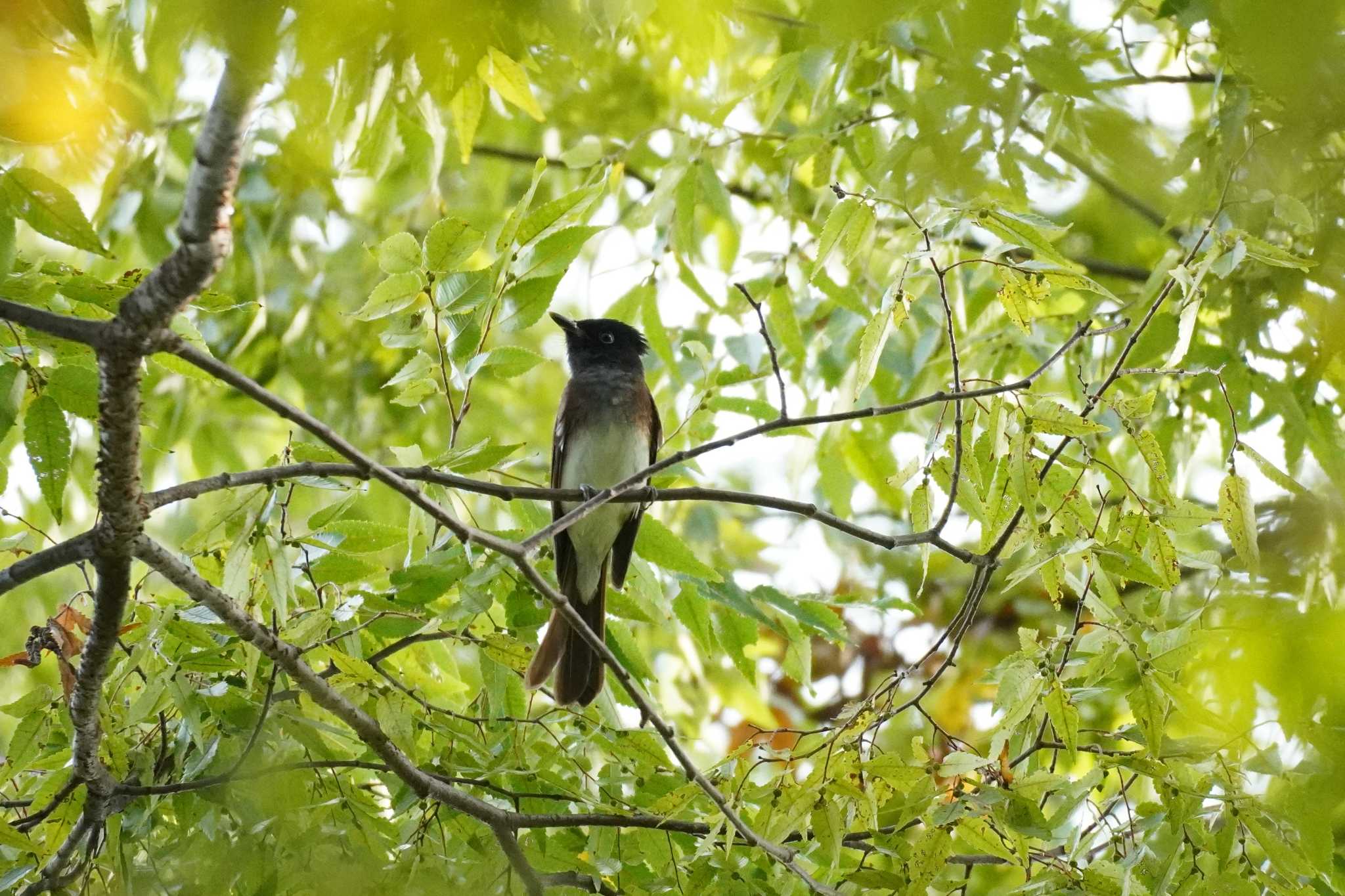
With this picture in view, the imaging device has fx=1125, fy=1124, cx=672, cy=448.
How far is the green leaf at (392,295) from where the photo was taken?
2.26 meters

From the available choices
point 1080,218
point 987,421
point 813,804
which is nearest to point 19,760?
point 813,804

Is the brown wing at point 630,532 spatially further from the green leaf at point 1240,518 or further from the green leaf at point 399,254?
the green leaf at point 1240,518

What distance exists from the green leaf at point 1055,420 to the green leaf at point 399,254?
1222 millimetres

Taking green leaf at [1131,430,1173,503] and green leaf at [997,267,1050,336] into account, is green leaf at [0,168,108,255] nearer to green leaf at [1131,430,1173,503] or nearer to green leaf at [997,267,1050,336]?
green leaf at [997,267,1050,336]

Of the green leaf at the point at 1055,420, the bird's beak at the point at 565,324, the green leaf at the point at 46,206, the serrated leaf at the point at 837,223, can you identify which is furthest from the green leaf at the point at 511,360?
the bird's beak at the point at 565,324

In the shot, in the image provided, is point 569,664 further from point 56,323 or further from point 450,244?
point 56,323

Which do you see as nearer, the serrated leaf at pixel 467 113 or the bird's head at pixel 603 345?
the serrated leaf at pixel 467 113

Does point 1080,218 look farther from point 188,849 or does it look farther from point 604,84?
point 188,849

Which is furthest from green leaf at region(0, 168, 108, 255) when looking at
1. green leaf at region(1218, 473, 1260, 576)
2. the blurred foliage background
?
green leaf at region(1218, 473, 1260, 576)

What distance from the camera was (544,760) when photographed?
2.29 meters

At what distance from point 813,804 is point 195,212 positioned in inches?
54.5

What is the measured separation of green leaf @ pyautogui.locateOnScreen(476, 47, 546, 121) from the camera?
7.79 ft

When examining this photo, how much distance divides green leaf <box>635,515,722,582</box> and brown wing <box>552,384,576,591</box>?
1839 mm

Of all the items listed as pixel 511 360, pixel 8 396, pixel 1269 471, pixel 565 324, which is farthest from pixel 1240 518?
pixel 565 324
